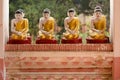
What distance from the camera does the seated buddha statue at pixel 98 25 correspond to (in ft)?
9.94

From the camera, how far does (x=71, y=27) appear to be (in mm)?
3025

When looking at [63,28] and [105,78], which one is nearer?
[105,78]

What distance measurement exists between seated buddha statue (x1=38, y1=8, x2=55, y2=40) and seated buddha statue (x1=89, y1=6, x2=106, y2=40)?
35 cm

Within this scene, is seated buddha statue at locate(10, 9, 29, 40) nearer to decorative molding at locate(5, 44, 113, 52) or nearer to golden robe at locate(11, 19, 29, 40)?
golden robe at locate(11, 19, 29, 40)

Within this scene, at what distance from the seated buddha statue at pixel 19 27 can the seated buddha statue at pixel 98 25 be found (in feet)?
1.93

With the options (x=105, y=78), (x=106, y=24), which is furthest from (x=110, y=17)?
(x=105, y=78)

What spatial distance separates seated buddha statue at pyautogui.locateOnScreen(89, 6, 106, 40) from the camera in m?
3.03

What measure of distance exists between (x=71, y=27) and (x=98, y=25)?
0.24 metres

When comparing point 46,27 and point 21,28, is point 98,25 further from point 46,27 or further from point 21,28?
point 21,28

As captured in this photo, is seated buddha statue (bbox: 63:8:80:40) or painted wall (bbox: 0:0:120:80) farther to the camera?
seated buddha statue (bbox: 63:8:80:40)

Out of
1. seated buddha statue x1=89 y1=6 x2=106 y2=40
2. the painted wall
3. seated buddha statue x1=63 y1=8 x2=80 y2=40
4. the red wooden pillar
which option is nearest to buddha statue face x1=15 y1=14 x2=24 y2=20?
the painted wall

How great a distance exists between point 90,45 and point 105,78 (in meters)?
0.32

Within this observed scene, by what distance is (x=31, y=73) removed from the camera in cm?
298

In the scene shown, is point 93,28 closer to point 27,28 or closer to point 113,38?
point 113,38
